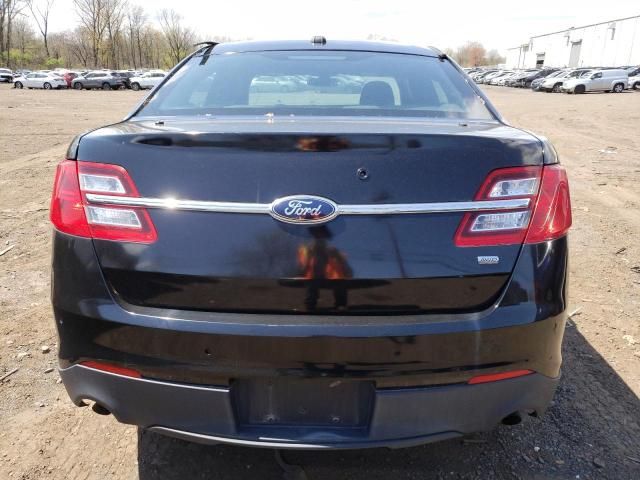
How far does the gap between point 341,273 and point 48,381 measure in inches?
80.7

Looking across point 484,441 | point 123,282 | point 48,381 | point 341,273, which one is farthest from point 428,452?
point 48,381

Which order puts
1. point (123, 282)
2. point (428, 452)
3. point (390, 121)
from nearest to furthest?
point (123, 282) → point (390, 121) → point (428, 452)

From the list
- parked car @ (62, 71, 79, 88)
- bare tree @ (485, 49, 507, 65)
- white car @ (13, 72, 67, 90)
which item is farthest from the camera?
bare tree @ (485, 49, 507, 65)

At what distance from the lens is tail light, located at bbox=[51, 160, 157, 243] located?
64.8 inches

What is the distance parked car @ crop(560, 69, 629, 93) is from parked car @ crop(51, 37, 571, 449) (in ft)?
132

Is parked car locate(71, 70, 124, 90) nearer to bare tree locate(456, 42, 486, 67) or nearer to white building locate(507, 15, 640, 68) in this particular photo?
white building locate(507, 15, 640, 68)

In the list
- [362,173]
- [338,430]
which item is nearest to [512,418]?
[338,430]

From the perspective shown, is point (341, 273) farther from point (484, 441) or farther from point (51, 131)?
point (51, 131)

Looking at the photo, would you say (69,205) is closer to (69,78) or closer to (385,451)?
(385,451)

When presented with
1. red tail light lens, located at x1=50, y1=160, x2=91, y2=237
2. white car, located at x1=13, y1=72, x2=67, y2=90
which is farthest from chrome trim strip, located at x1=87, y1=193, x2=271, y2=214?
white car, located at x1=13, y1=72, x2=67, y2=90

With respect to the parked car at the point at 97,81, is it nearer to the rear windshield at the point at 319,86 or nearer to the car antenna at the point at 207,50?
the car antenna at the point at 207,50

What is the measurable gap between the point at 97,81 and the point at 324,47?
49571 mm

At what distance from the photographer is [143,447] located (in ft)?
7.70

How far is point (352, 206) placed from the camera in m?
1.58
